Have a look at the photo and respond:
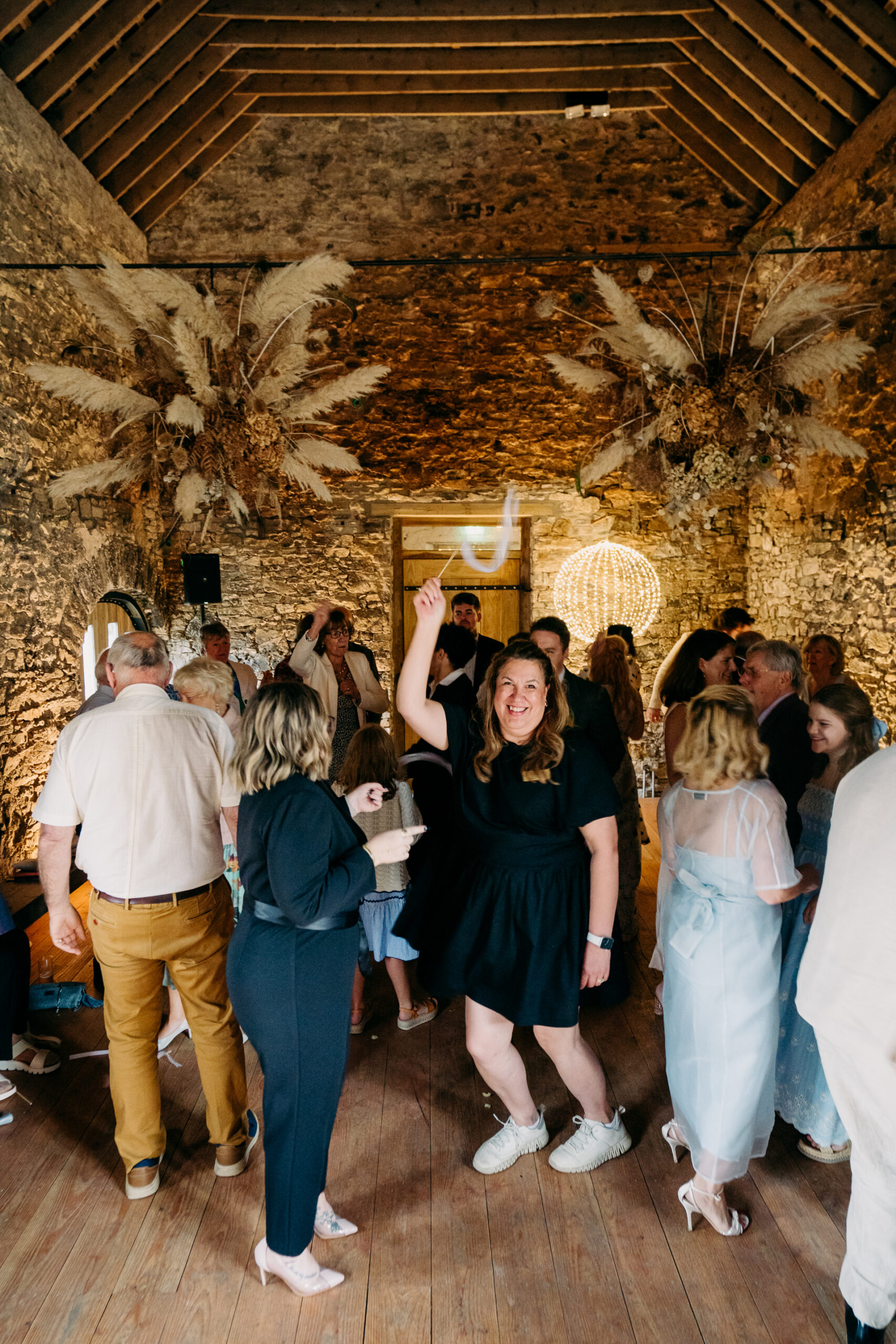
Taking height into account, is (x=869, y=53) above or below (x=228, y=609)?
above

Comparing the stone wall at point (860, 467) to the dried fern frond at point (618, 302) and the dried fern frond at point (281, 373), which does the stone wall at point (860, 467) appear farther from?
the dried fern frond at point (281, 373)

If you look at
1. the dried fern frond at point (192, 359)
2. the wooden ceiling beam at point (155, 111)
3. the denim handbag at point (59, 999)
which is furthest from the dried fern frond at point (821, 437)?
the wooden ceiling beam at point (155, 111)

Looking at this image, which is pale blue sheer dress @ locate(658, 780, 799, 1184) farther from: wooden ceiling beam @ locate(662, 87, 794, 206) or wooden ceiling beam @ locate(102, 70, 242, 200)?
wooden ceiling beam @ locate(102, 70, 242, 200)

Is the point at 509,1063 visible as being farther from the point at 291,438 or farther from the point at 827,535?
the point at 827,535

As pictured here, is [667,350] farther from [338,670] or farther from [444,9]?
[444,9]

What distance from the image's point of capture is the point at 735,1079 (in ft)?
7.69

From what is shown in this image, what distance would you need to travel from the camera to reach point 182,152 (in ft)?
23.3

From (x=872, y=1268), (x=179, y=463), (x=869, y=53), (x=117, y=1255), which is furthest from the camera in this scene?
(x=869, y=53)

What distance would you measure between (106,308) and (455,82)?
4.87 meters

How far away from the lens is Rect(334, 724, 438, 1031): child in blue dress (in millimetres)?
3254

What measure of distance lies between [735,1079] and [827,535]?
486 cm

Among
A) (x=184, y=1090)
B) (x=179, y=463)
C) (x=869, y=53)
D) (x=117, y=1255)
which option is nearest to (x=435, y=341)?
(x=869, y=53)

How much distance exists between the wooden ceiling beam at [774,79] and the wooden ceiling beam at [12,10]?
4269 mm

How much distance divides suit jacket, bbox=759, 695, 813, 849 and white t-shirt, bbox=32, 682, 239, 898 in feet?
6.63
